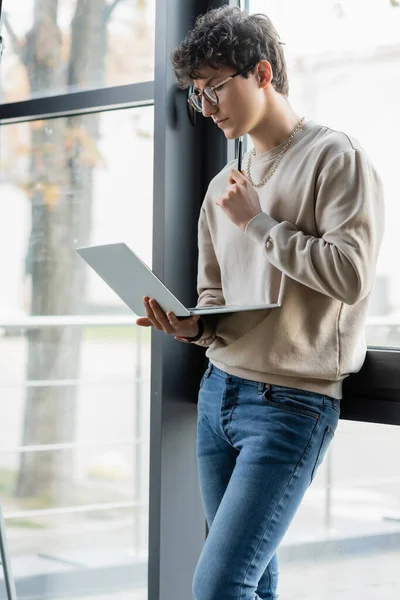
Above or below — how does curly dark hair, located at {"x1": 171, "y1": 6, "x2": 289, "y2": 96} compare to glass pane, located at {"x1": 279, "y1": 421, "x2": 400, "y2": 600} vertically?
above

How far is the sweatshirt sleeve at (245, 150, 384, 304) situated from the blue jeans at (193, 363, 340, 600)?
0.26 meters

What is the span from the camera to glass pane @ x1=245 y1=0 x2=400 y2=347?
192cm

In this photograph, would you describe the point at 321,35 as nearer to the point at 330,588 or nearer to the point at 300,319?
the point at 300,319

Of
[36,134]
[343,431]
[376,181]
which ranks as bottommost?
[343,431]

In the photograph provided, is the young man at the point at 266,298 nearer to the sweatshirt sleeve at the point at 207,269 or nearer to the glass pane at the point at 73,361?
the sweatshirt sleeve at the point at 207,269

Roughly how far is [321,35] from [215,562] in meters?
1.33

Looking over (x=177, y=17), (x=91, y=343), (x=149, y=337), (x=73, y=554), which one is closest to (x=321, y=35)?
(x=177, y=17)

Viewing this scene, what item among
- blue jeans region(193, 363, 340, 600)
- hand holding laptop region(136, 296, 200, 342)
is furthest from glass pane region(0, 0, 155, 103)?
blue jeans region(193, 363, 340, 600)

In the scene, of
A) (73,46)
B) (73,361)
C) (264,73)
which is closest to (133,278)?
(264,73)

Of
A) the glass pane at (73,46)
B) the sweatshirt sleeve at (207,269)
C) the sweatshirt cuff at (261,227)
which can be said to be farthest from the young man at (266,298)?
the glass pane at (73,46)

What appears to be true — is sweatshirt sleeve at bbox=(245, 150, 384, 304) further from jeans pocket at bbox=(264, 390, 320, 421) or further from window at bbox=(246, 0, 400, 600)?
window at bbox=(246, 0, 400, 600)

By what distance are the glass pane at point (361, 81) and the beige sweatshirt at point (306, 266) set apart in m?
0.25

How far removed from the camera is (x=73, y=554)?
8.57 ft

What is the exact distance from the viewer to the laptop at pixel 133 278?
158 centimetres
